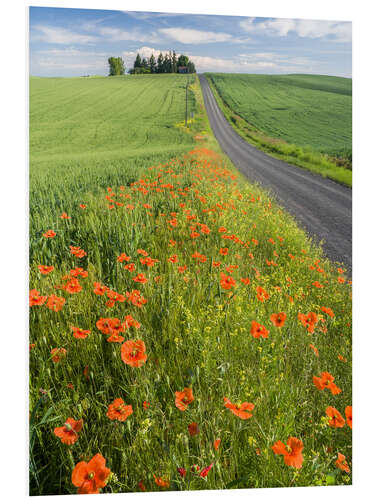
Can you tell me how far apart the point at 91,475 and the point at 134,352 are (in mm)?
485

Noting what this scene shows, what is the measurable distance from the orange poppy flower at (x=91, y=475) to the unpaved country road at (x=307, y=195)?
262 centimetres

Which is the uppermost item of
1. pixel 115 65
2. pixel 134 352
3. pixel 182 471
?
pixel 115 65

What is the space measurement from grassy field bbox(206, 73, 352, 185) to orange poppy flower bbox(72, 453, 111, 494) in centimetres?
314

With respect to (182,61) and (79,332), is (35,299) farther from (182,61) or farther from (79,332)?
(182,61)

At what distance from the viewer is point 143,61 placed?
264 centimetres

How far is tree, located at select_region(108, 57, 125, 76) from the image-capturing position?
8.04ft

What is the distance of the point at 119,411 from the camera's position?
4.09ft

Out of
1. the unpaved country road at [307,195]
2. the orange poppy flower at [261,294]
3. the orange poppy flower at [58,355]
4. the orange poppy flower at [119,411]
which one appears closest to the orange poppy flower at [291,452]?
the orange poppy flower at [119,411]

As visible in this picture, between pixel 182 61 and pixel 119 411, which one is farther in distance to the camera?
pixel 182 61

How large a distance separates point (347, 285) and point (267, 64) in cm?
225

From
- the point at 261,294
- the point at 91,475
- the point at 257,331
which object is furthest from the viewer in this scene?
the point at 261,294

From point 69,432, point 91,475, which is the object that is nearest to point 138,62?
point 69,432

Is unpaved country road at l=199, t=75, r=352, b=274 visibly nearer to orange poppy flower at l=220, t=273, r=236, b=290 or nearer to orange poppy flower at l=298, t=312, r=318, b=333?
orange poppy flower at l=298, t=312, r=318, b=333
